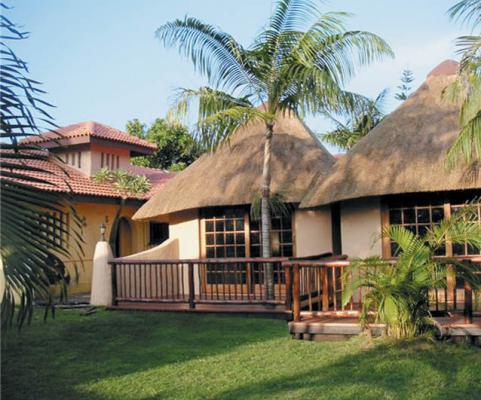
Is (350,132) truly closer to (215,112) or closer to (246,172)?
(246,172)

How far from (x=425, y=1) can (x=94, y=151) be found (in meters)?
11.0

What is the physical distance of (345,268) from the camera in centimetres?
837

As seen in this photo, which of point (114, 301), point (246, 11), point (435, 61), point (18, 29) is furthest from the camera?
point (435, 61)

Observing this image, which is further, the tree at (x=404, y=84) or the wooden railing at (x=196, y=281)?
the tree at (x=404, y=84)

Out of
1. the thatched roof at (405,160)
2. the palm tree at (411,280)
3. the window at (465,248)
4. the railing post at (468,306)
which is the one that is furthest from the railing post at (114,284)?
the railing post at (468,306)

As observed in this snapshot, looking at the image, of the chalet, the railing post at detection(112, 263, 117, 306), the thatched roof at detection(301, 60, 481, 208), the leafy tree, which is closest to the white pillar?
the railing post at detection(112, 263, 117, 306)

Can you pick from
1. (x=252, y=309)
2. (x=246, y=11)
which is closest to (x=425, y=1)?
(x=246, y=11)

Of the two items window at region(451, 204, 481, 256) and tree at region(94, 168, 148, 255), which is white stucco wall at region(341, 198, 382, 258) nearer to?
window at region(451, 204, 481, 256)

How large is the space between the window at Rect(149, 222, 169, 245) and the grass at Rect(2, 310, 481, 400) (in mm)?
10039

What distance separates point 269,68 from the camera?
11.0m

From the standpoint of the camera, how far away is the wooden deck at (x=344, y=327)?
738 centimetres

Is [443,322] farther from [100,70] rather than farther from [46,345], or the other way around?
[100,70]

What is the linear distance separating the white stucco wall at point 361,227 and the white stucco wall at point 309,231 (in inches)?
37.9

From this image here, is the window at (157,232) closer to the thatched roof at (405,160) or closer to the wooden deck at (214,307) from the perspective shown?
the wooden deck at (214,307)
